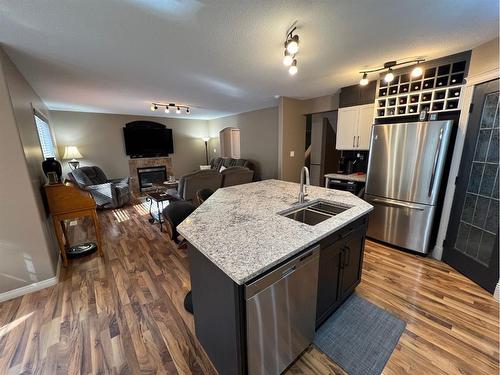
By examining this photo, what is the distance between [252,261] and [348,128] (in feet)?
11.1

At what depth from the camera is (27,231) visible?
6.91 feet

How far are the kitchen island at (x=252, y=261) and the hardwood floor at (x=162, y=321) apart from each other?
32 centimetres

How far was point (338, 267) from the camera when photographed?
167 centimetres

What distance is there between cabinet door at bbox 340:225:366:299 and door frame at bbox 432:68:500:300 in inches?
55.1

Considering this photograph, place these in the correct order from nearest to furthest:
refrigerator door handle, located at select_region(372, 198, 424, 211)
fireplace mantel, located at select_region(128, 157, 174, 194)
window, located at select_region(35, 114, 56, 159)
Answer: refrigerator door handle, located at select_region(372, 198, 424, 211), window, located at select_region(35, 114, 56, 159), fireplace mantel, located at select_region(128, 157, 174, 194)

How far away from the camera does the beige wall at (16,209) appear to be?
1921 mm

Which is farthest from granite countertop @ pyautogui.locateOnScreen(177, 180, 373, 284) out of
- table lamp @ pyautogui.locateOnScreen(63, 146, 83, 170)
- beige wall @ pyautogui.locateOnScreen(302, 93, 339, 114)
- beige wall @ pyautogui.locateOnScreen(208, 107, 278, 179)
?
table lamp @ pyautogui.locateOnScreen(63, 146, 83, 170)

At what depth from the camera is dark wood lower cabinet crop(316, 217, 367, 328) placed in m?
1.50

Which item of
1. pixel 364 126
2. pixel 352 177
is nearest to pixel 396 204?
pixel 352 177

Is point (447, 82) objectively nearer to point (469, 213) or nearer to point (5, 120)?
point (469, 213)

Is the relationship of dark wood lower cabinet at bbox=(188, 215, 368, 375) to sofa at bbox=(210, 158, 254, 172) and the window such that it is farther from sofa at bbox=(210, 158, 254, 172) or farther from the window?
sofa at bbox=(210, 158, 254, 172)

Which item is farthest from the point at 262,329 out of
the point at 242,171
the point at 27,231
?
the point at 242,171

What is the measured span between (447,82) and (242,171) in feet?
11.3

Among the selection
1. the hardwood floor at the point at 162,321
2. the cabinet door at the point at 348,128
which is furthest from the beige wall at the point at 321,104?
the hardwood floor at the point at 162,321
